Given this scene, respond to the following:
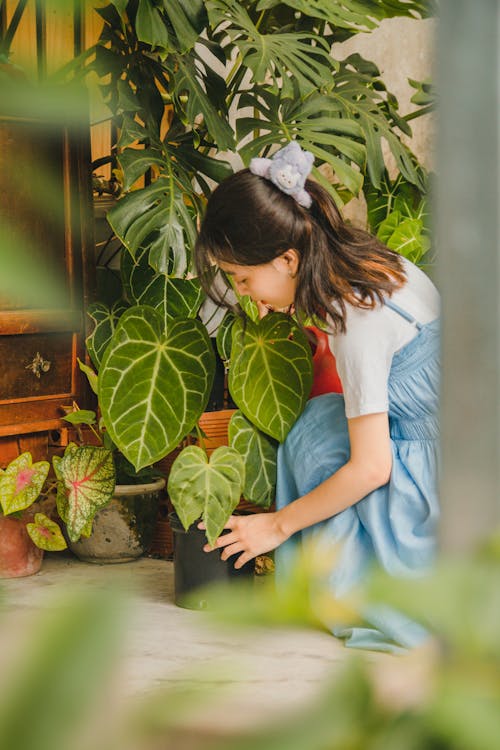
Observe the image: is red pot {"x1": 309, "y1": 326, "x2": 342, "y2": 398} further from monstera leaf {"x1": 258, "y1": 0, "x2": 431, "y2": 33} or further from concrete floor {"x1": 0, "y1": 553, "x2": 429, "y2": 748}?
monstera leaf {"x1": 258, "y1": 0, "x2": 431, "y2": 33}

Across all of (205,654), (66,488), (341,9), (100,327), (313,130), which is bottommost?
(205,654)

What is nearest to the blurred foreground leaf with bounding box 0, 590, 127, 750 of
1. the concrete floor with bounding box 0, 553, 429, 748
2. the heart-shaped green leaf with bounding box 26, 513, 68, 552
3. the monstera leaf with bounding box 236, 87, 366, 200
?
the concrete floor with bounding box 0, 553, 429, 748

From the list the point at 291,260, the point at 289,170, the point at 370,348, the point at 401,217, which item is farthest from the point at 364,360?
the point at 401,217

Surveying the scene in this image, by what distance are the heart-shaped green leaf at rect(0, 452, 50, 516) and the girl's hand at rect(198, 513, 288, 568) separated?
460 mm

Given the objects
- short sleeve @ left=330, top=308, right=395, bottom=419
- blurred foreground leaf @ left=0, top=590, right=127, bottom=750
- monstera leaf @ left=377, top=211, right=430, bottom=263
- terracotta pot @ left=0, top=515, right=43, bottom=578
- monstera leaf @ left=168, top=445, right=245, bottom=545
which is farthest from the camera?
monstera leaf @ left=377, top=211, right=430, bottom=263

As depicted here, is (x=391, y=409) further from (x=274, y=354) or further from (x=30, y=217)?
(x=30, y=217)

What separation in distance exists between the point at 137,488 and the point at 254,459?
0.42 metres

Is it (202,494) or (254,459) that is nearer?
(202,494)

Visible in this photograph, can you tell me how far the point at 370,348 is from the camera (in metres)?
2.04

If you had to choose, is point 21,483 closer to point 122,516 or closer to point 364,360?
point 122,516

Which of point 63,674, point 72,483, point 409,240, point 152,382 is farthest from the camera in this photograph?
point 409,240

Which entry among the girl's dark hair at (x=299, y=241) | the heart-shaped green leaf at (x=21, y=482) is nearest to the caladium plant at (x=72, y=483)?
the heart-shaped green leaf at (x=21, y=482)

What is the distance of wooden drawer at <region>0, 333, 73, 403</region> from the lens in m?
2.52

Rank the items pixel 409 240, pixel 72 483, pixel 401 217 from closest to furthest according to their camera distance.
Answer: pixel 72 483
pixel 409 240
pixel 401 217
